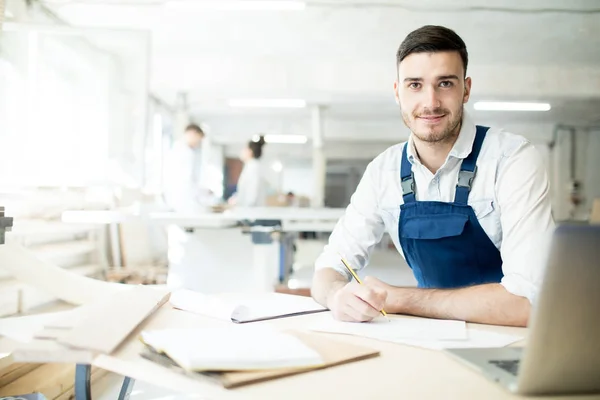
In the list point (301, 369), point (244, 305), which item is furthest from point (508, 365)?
point (244, 305)

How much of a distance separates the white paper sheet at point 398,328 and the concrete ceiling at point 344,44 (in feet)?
16.0

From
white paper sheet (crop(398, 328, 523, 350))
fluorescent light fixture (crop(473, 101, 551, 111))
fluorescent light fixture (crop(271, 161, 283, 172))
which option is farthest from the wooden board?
fluorescent light fixture (crop(271, 161, 283, 172))

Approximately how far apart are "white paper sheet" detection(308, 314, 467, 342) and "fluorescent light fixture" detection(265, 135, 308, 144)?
13.4m

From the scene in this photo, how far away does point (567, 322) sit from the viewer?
22.3 inches

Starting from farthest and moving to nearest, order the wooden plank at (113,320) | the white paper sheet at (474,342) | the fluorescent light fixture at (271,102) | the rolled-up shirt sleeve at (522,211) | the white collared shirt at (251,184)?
the fluorescent light fixture at (271,102)
the white collared shirt at (251,184)
the rolled-up shirt sleeve at (522,211)
the white paper sheet at (474,342)
the wooden plank at (113,320)

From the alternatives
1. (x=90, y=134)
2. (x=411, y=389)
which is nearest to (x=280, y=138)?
(x=90, y=134)

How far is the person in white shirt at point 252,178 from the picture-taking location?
258 inches

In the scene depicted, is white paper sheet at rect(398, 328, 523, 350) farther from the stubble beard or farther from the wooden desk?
the stubble beard

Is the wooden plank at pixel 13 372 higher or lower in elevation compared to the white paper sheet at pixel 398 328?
lower

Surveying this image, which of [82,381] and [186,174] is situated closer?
[82,381]

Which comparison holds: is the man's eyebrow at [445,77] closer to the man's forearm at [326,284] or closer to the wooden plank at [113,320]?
the man's forearm at [326,284]

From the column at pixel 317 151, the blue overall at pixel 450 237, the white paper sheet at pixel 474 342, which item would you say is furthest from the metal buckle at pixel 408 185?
the column at pixel 317 151

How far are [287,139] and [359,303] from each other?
47.3ft

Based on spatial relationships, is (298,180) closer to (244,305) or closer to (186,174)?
(186,174)
